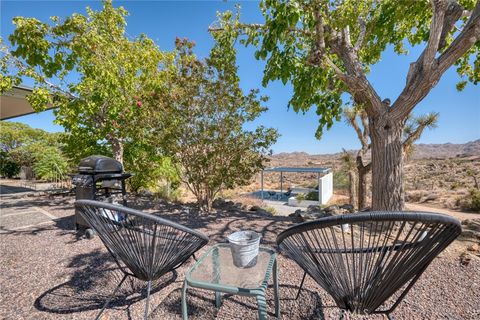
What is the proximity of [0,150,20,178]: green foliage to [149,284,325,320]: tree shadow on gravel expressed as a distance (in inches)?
746

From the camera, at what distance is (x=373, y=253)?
4.13 feet

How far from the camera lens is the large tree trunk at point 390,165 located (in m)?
3.39

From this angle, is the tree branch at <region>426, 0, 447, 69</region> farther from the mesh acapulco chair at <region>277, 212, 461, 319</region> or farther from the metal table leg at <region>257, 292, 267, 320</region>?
the metal table leg at <region>257, 292, 267, 320</region>

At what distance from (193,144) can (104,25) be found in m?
4.28

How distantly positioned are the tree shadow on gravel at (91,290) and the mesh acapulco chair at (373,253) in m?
1.55

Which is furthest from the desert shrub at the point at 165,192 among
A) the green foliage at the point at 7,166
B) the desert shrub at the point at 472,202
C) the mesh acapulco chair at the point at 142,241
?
the green foliage at the point at 7,166

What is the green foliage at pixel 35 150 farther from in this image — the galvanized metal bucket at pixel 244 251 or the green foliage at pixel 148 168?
the galvanized metal bucket at pixel 244 251

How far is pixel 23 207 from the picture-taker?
5.77m

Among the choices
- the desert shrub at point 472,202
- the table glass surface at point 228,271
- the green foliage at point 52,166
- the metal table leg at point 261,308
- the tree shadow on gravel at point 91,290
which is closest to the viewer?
the metal table leg at point 261,308

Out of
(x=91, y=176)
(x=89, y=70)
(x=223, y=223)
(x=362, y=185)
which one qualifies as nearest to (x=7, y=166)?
(x=89, y=70)

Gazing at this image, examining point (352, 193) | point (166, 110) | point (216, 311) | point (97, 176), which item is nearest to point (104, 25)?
point (166, 110)

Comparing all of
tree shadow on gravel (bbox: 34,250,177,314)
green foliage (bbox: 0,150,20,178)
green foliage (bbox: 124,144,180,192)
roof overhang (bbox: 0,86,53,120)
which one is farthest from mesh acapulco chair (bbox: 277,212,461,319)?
green foliage (bbox: 0,150,20,178)

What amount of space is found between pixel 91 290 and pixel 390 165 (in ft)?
13.7

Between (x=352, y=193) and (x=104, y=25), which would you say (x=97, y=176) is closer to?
(x=104, y=25)
